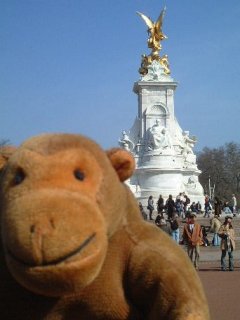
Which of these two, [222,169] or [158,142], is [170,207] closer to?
[158,142]

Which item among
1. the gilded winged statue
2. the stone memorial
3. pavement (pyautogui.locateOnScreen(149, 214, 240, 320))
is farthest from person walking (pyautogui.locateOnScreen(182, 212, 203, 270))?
the gilded winged statue

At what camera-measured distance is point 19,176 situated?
2.57 m

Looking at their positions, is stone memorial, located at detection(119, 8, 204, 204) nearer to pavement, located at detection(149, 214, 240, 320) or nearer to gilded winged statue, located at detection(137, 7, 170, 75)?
gilded winged statue, located at detection(137, 7, 170, 75)

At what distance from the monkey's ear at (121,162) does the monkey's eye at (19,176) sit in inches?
20.7

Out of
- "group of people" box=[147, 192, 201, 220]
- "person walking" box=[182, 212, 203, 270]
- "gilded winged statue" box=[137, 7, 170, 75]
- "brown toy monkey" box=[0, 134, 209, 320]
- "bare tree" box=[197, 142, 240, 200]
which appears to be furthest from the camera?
"bare tree" box=[197, 142, 240, 200]

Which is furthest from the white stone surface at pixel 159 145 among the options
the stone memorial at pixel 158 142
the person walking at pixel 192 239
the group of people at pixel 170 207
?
the person walking at pixel 192 239

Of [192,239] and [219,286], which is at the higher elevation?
[192,239]

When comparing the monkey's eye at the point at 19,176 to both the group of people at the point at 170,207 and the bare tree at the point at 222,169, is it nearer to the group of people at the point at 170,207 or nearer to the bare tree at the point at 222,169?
the group of people at the point at 170,207

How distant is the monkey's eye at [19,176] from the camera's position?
2543 mm

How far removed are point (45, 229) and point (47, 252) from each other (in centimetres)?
10

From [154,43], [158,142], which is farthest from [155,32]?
[158,142]

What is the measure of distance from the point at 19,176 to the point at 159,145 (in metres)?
37.1

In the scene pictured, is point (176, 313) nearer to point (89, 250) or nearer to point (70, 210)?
point (89, 250)

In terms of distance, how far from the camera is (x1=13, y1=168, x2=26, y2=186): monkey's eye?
2.54 m
